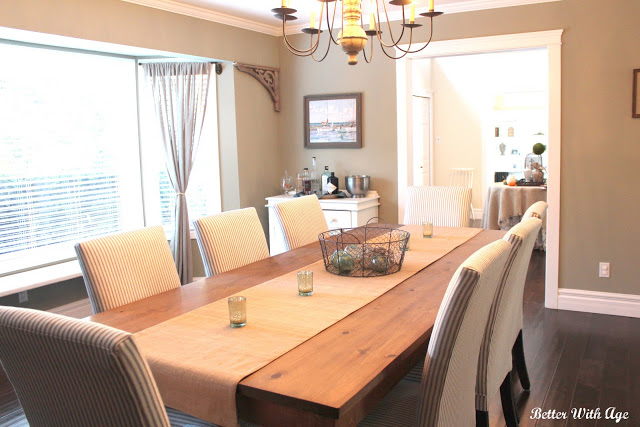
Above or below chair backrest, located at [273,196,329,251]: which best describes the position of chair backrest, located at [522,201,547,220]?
above

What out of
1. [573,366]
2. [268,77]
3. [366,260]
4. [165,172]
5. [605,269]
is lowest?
[573,366]

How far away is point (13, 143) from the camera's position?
3922mm

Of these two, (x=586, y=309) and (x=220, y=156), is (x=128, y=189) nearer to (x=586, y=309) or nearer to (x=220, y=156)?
(x=220, y=156)

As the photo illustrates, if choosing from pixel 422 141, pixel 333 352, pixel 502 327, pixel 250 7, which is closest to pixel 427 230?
pixel 502 327

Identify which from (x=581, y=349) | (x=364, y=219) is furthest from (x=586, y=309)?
(x=364, y=219)

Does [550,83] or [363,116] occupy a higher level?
[550,83]

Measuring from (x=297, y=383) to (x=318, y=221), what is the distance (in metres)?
2.24

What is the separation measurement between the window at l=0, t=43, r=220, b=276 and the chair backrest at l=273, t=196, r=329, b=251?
1.75 metres

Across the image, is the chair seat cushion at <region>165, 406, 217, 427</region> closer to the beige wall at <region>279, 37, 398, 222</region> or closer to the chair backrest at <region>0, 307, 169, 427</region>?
the chair backrest at <region>0, 307, 169, 427</region>

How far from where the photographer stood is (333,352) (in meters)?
1.65

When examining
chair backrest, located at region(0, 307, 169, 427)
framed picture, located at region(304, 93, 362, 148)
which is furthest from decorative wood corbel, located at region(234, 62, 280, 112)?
chair backrest, located at region(0, 307, 169, 427)

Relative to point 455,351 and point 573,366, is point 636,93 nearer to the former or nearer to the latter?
point 573,366

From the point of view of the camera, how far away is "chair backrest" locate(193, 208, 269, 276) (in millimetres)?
2836

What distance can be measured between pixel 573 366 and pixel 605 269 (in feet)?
3.97
